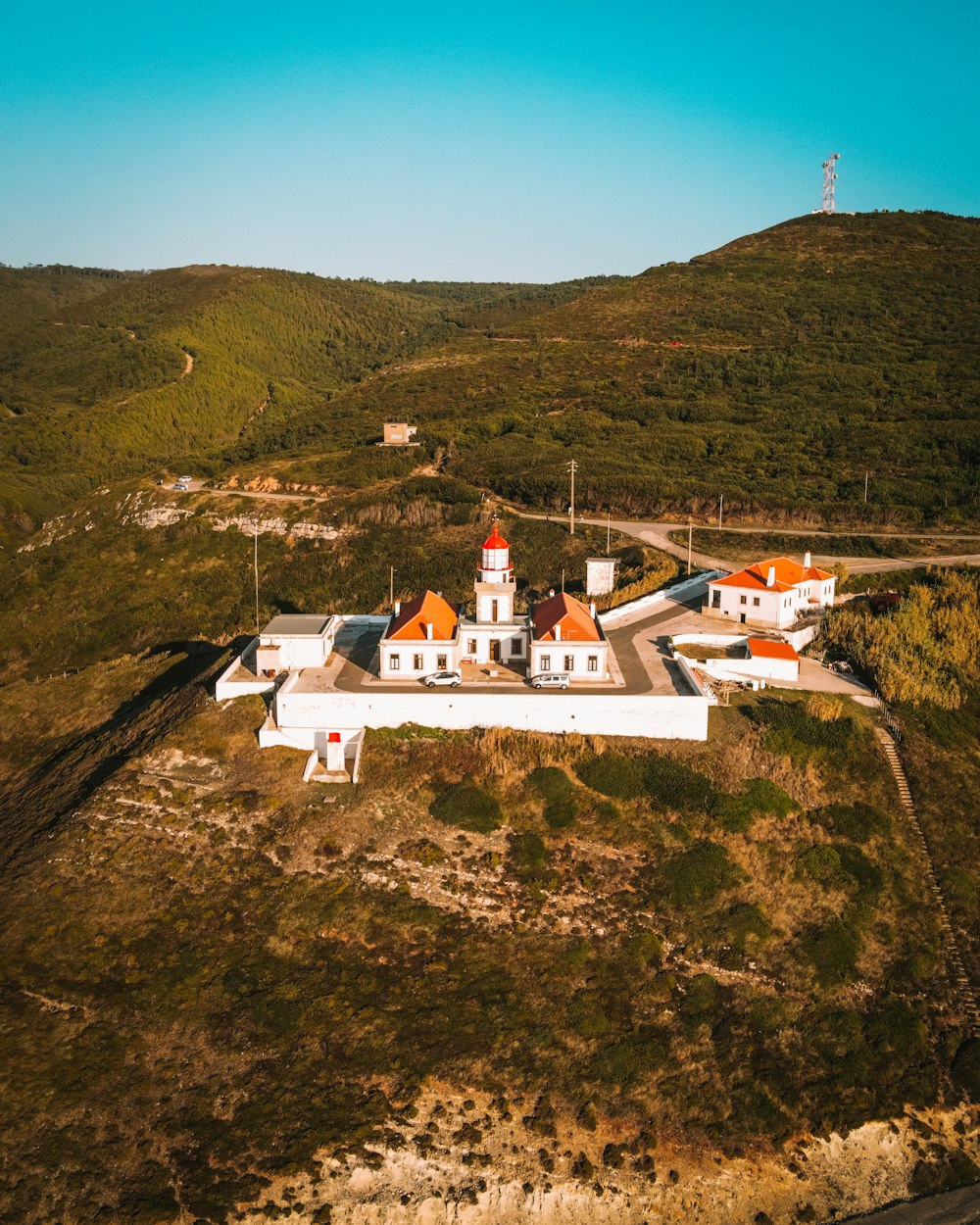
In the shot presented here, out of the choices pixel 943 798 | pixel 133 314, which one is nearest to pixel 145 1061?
pixel 943 798

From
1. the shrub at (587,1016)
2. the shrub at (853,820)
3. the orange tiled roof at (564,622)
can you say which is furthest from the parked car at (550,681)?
the shrub at (587,1016)

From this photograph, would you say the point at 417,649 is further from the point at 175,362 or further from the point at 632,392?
the point at 175,362

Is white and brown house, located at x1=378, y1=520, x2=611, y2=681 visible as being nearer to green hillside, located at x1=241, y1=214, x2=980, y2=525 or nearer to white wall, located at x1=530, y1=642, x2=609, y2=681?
white wall, located at x1=530, y1=642, x2=609, y2=681

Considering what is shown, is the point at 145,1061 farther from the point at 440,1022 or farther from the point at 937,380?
the point at 937,380

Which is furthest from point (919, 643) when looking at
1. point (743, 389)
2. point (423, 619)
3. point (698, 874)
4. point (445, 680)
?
point (743, 389)

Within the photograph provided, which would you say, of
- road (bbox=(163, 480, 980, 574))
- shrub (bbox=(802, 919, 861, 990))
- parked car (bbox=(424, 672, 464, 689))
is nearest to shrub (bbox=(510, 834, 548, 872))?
parked car (bbox=(424, 672, 464, 689))

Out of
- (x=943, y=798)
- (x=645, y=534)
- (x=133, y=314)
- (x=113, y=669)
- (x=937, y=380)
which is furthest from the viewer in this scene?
(x=133, y=314)
